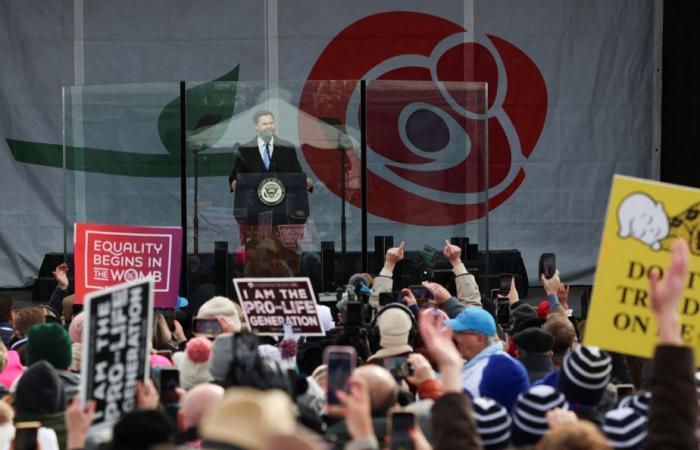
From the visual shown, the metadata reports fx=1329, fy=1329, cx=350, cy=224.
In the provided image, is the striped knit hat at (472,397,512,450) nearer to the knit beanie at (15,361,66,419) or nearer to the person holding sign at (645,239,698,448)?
the person holding sign at (645,239,698,448)

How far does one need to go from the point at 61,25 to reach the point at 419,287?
833 cm

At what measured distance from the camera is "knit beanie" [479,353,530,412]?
15.1 ft

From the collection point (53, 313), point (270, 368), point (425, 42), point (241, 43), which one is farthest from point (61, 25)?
point (270, 368)

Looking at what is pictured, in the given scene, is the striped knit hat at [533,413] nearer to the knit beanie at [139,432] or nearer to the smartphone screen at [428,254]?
the knit beanie at [139,432]


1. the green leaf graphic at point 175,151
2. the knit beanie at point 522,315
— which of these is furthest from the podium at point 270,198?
the knit beanie at point 522,315

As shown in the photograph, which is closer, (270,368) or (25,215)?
(270,368)

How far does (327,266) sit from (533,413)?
270 inches

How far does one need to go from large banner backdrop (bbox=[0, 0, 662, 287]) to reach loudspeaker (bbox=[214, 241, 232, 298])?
4.99 metres

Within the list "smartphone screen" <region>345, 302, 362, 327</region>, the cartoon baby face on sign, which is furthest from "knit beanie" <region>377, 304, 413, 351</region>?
the cartoon baby face on sign

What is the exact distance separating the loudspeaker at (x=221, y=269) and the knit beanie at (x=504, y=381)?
627 cm

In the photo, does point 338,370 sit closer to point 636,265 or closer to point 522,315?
point 636,265

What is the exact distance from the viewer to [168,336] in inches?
283

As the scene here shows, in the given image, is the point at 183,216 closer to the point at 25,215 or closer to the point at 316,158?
the point at 316,158

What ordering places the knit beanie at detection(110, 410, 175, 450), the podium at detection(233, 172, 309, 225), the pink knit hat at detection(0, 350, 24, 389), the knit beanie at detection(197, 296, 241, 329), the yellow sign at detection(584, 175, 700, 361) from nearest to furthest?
the knit beanie at detection(110, 410, 175, 450) < the yellow sign at detection(584, 175, 700, 361) < the pink knit hat at detection(0, 350, 24, 389) < the knit beanie at detection(197, 296, 241, 329) < the podium at detection(233, 172, 309, 225)
